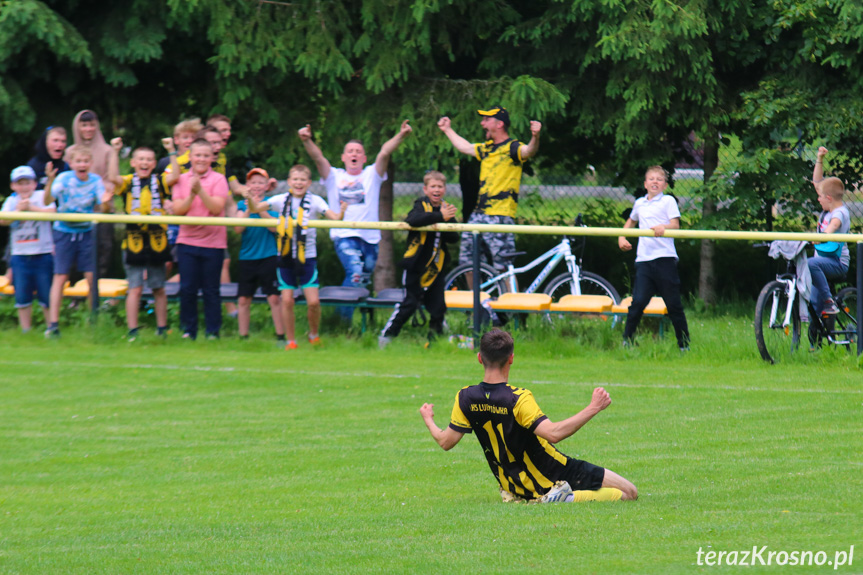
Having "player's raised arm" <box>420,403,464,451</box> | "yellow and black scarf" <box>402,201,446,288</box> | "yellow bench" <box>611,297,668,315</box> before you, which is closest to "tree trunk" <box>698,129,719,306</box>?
"yellow bench" <box>611,297,668,315</box>

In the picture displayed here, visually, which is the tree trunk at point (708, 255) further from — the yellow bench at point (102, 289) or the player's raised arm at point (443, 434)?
the player's raised arm at point (443, 434)

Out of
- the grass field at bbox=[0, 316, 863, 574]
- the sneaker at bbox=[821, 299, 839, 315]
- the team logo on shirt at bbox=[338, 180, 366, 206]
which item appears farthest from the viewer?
the team logo on shirt at bbox=[338, 180, 366, 206]

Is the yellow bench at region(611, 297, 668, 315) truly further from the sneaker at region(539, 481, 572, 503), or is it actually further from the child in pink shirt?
the sneaker at region(539, 481, 572, 503)

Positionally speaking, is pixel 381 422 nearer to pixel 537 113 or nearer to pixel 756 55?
pixel 537 113

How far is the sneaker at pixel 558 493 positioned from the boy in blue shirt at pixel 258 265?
6.36 meters

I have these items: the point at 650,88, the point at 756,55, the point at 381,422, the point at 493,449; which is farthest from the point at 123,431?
the point at 756,55

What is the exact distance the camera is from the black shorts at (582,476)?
6340mm

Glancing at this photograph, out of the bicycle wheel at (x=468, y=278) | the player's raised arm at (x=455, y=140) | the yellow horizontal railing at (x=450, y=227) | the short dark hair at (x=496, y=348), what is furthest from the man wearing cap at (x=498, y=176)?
the short dark hair at (x=496, y=348)

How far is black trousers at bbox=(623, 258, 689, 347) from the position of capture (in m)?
11.4

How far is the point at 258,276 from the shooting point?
488 inches

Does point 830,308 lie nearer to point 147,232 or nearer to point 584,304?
point 584,304

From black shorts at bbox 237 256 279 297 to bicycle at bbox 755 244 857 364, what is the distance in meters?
4.92

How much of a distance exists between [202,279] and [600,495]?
278 inches

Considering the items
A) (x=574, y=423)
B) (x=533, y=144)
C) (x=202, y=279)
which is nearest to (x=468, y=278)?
(x=533, y=144)
